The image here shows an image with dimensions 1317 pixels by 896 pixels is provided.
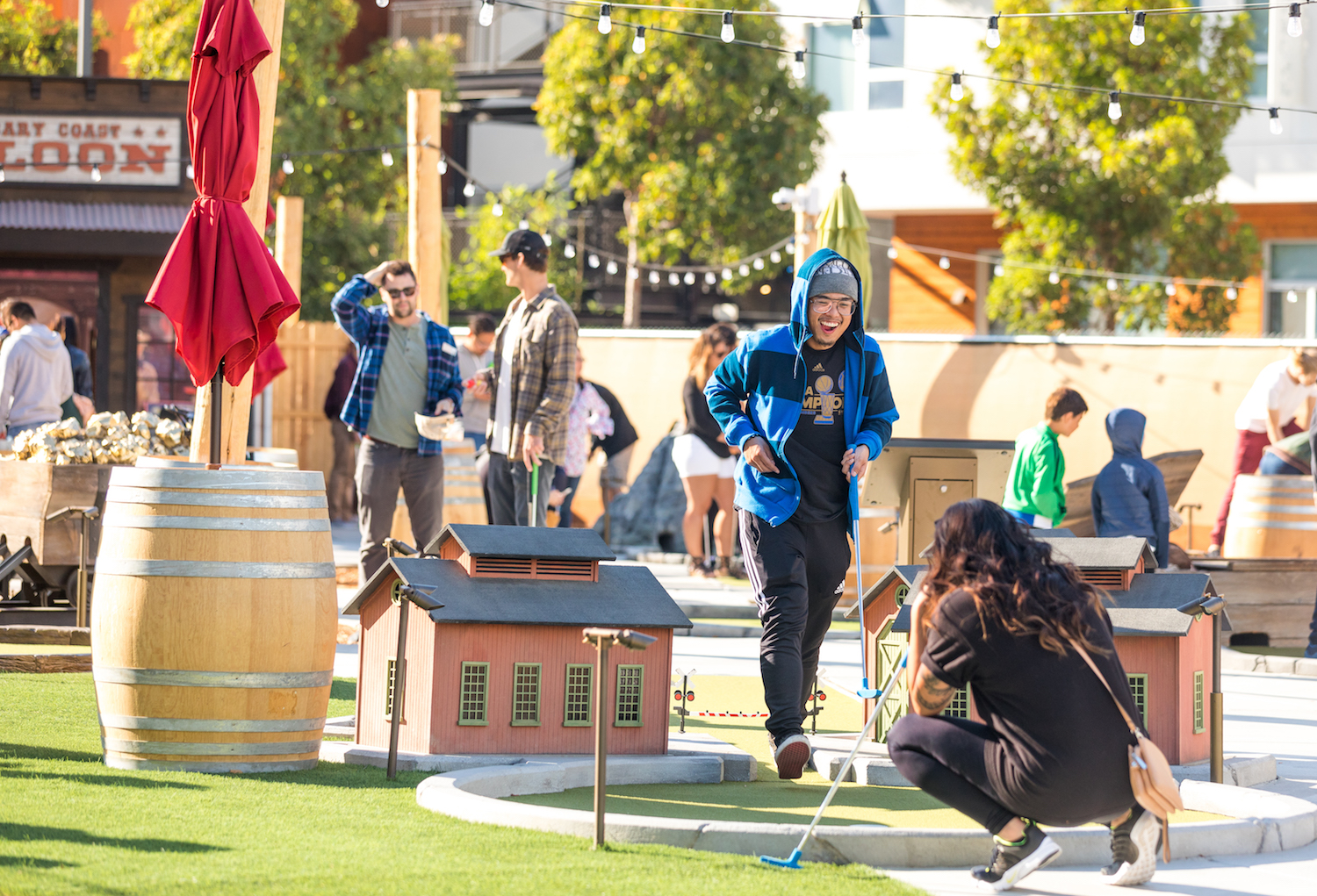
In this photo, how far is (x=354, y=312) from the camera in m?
8.75

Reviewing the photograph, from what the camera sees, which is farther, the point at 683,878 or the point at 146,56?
the point at 146,56

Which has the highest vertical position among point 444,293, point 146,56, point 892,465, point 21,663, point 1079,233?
point 146,56

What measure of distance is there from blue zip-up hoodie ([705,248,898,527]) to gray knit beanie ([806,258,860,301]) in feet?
0.06

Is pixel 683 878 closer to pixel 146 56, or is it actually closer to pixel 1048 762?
A: pixel 1048 762

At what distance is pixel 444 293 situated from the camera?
16.2 metres

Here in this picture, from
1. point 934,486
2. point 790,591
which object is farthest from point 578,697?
point 934,486

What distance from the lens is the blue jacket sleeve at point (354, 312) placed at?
28.7ft

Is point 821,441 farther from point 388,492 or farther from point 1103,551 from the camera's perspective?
point 388,492

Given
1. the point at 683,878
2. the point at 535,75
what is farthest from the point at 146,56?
the point at 683,878

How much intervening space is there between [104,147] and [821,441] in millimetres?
15019

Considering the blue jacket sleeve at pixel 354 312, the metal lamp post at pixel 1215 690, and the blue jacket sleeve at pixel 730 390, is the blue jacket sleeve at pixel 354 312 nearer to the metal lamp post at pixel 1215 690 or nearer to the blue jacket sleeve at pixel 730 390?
the blue jacket sleeve at pixel 730 390

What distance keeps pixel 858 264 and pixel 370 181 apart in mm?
18122

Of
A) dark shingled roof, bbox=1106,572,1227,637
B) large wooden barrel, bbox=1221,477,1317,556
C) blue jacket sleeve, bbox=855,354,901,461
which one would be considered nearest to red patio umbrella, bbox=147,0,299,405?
blue jacket sleeve, bbox=855,354,901,461

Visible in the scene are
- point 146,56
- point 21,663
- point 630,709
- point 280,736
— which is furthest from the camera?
point 146,56
